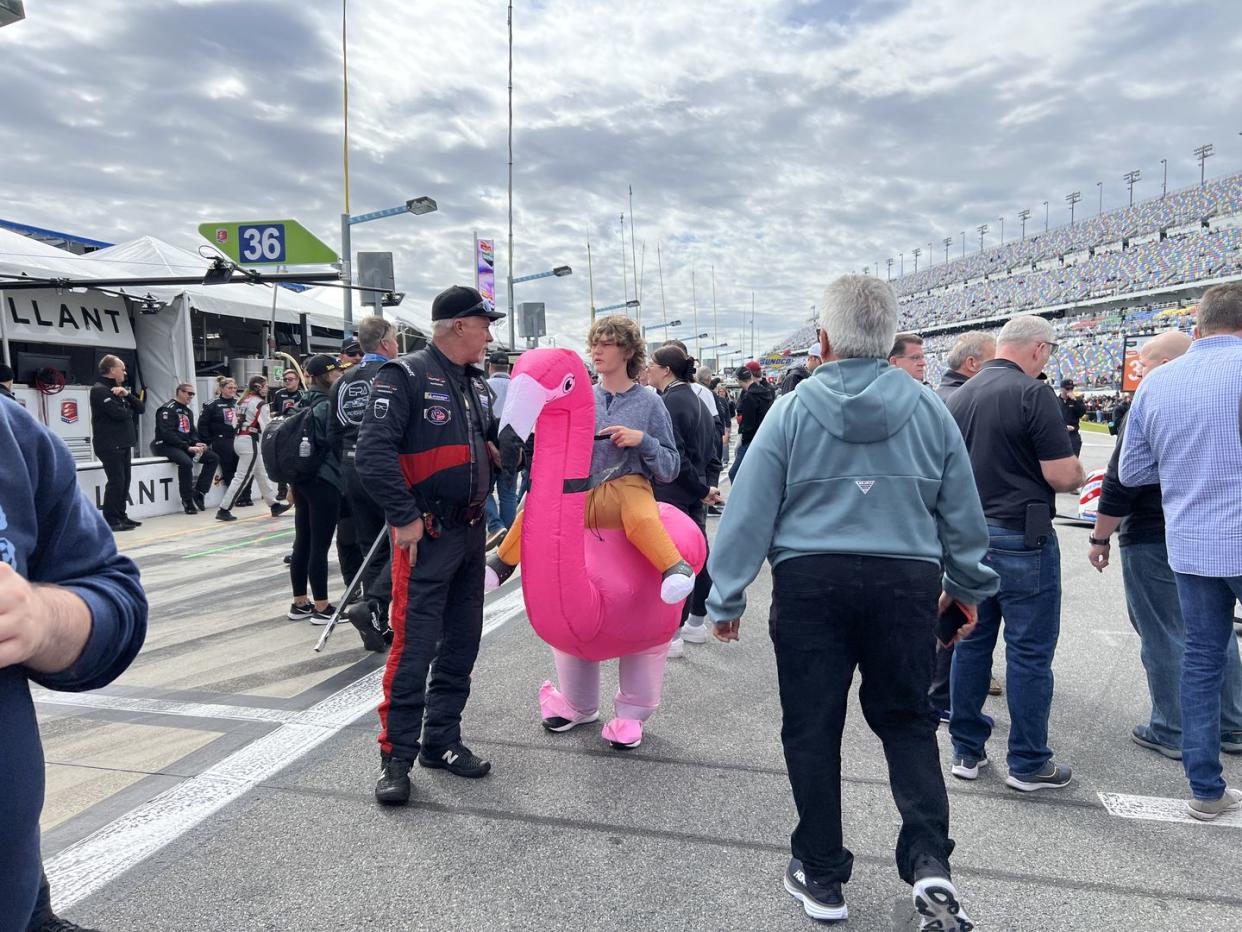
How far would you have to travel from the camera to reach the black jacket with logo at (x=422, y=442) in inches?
120

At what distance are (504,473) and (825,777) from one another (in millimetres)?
1927

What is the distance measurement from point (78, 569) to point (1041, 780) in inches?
133

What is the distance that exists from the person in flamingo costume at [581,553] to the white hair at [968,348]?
175 centimetres

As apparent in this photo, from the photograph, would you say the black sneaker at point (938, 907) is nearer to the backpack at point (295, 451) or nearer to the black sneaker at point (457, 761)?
the black sneaker at point (457, 761)

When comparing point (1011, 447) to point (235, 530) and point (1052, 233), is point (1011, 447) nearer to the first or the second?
point (235, 530)

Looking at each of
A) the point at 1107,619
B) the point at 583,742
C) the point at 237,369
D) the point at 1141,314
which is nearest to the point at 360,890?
the point at 583,742

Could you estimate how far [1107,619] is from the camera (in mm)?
5645

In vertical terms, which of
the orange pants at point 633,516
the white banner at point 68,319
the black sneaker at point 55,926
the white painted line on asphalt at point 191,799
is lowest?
the white painted line on asphalt at point 191,799

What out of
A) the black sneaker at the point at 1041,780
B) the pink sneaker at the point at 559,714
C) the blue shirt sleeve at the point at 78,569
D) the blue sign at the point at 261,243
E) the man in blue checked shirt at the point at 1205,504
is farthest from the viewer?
the blue sign at the point at 261,243

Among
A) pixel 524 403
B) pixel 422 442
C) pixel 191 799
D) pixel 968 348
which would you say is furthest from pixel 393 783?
pixel 968 348

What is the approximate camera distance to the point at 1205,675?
2.97m

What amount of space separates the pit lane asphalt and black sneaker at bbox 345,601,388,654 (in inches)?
15.8

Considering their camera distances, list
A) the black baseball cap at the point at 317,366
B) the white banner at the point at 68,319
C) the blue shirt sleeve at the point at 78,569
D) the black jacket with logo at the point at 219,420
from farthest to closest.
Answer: the white banner at the point at 68,319, the black jacket with logo at the point at 219,420, the black baseball cap at the point at 317,366, the blue shirt sleeve at the point at 78,569

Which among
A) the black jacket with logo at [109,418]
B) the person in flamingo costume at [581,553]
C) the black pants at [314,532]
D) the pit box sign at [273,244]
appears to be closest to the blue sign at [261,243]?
the pit box sign at [273,244]
